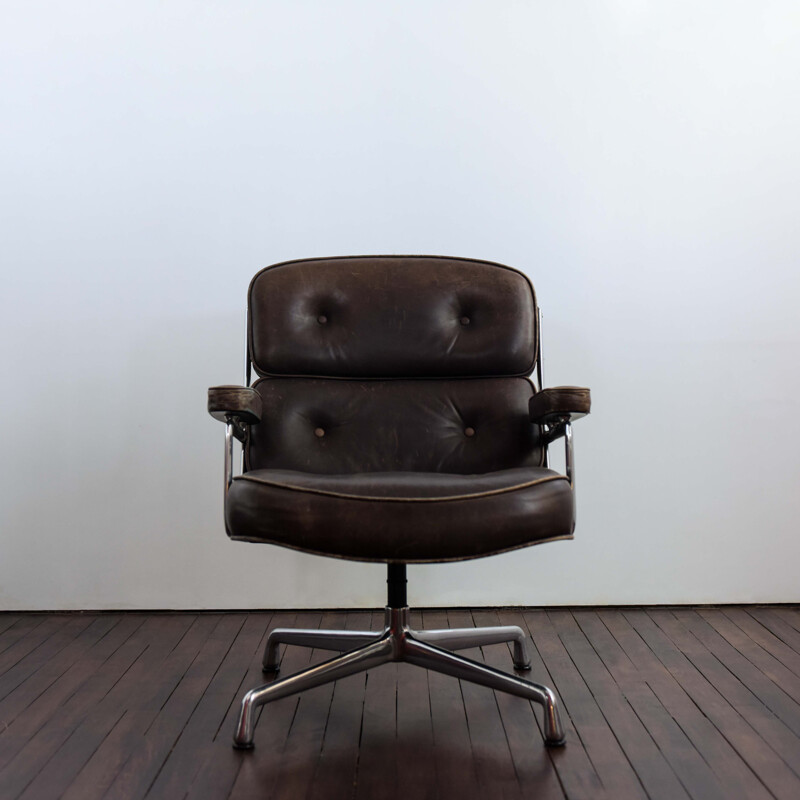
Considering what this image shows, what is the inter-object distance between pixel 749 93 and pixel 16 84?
2145mm

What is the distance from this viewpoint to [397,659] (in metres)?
1.46

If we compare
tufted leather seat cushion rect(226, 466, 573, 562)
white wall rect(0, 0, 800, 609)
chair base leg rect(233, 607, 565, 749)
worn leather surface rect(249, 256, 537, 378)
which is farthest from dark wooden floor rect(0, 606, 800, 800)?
worn leather surface rect(249, 256, 537, 378)

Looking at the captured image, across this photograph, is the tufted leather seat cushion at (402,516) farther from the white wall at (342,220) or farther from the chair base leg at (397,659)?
the white wall at (342,220)

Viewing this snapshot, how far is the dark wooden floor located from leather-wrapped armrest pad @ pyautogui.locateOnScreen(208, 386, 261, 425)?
583mm

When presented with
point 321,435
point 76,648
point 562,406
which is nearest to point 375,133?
point 321,435

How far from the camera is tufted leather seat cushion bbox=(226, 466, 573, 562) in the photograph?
1.19m

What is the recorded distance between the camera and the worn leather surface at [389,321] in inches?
69.3

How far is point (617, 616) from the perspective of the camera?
2.20 meters

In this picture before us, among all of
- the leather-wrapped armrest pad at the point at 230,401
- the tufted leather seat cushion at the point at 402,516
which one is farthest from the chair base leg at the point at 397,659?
the leather-wrapped armrest pad at the point at 230,401

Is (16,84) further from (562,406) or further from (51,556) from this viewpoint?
(562,406)

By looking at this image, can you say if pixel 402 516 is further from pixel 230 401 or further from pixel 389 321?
pixel 389 321

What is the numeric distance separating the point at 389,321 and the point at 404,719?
84 cm

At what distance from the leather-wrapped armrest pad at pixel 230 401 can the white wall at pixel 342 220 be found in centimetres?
87

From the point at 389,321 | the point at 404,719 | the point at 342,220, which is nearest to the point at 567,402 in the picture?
the point at 389,321
